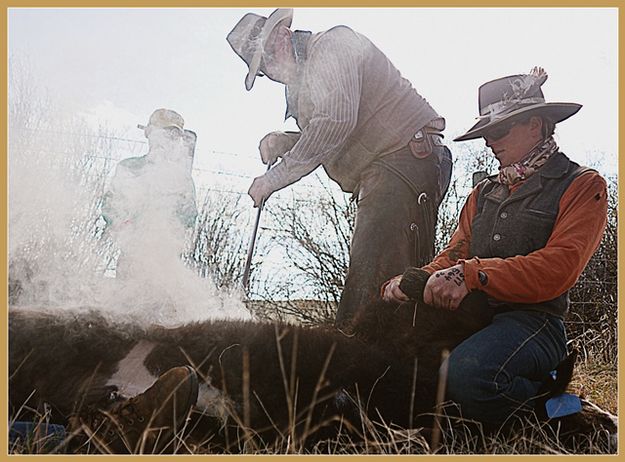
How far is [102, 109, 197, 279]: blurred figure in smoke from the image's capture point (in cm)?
293

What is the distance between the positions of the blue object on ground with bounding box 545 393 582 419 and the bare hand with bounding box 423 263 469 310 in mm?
439

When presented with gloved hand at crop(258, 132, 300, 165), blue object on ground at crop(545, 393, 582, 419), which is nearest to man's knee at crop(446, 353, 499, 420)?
blue object on ground at crop(545, 393, 582, 419)

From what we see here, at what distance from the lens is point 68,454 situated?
82.5 inches

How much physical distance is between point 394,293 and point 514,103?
846 mm

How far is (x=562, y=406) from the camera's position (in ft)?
8.04

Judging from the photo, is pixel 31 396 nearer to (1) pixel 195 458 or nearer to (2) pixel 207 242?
(1) pixel 195 458

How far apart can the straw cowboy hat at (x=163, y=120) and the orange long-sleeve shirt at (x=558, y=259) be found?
4.24 ft

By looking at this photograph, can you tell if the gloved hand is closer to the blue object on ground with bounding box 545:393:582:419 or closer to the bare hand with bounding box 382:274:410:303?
the bare hand with bounding box 382:274:410:303

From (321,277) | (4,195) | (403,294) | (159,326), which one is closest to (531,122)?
(403,294)

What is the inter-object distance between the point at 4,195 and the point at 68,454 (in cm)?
95

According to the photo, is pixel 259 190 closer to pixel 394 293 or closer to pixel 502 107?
pixel 394 293

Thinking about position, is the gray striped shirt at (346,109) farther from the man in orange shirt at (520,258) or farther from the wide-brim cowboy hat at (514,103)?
the man in orange shirt at (520,258)

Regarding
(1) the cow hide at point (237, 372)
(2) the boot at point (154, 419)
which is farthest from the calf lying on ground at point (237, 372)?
(2) the boot at point (154, 419)

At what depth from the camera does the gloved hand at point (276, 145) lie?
10.4 ft
